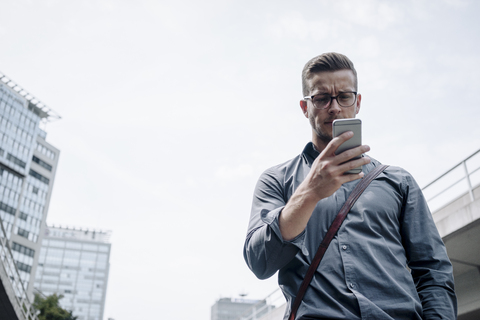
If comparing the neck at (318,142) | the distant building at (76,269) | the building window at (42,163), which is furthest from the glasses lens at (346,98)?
Result: the distant building at (76,269)

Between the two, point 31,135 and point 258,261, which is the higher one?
point 31,135

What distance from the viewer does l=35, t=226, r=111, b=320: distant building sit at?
6201 inches

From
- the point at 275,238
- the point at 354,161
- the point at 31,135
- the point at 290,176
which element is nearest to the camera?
the point at 354,161

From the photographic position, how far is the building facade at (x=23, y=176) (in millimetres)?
85438

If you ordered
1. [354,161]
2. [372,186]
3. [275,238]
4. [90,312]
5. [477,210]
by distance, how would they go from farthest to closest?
[90,312], [477,210], [372,186], [275,238], [354,161]

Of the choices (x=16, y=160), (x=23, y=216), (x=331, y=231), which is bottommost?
(x=331, y=231)

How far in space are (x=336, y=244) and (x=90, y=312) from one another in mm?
172959

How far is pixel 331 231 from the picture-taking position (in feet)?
6.12

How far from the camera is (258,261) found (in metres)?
1.80

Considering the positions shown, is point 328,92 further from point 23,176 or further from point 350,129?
point 23,176

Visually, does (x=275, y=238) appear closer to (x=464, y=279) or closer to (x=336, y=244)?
(x=336, y=244)

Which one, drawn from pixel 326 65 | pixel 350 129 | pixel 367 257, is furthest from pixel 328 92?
pixel 367 257

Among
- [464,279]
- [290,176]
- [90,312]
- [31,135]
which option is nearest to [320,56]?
[290,176]

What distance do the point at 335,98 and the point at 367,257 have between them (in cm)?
73
